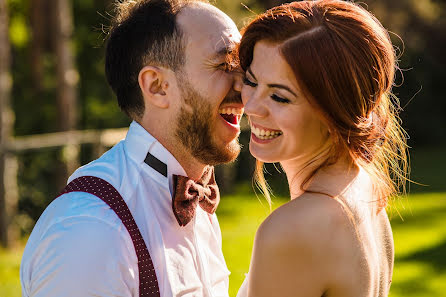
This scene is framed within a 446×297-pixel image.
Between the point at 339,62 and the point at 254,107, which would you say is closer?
the point at 339,62

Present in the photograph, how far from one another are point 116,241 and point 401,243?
6.98 meters

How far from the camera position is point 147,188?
8.48 feet

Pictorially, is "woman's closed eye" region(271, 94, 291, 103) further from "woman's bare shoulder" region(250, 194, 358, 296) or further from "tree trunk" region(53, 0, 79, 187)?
"tree trunk" region(53, 0, 79, 187)

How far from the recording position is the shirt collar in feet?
8.73

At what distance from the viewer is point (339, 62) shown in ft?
7.52

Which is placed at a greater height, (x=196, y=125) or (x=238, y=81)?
(x=238, y=81)

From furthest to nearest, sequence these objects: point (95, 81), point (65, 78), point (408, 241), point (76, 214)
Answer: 1. point (95, 81)
2. point (65, 78)
3. point (408, 241)
4. point (76, 214)

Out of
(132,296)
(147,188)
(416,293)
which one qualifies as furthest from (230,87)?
(416,293)

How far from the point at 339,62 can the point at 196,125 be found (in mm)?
743

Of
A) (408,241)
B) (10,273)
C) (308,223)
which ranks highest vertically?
(308,223)

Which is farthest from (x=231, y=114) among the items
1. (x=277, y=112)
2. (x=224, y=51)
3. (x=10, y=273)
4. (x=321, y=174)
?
(x=10, y=273)

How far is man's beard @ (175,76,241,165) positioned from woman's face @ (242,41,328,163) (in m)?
0.24

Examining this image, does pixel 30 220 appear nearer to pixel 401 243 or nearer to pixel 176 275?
pixel 401 243

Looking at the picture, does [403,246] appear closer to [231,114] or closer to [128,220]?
[231,114]
